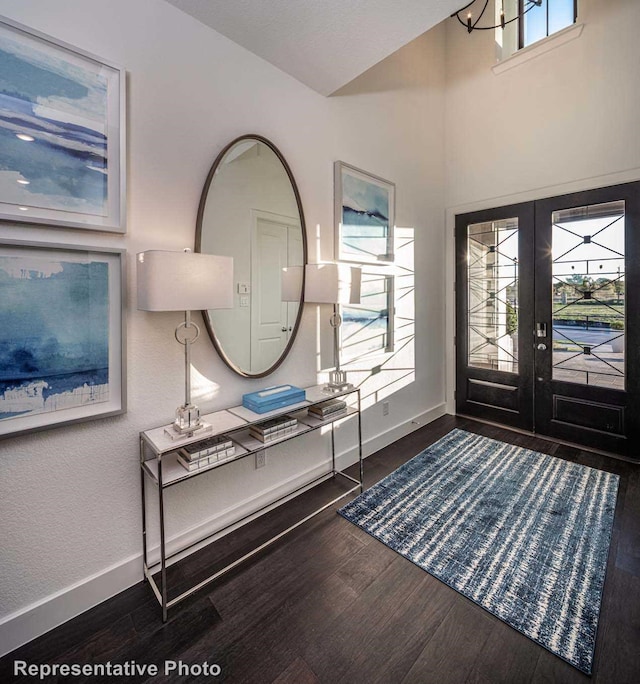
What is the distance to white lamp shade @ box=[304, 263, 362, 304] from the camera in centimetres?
215

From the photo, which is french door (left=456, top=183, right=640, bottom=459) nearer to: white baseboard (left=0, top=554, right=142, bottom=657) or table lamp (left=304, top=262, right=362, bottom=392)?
table lamp (left=304, top=262, right=362, bottom=392)

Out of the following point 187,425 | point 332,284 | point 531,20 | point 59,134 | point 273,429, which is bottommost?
point 273,429

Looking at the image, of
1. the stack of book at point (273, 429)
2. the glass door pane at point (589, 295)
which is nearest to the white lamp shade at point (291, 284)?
the stack of book at point (273, 429)

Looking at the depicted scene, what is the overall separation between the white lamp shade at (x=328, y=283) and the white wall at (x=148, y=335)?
1.02 ft

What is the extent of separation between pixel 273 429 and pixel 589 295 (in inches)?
119

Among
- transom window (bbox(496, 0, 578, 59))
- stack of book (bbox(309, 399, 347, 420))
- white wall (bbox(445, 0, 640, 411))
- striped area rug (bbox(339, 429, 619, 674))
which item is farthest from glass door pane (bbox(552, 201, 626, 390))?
stack of book (bbox(309, 399, 347, 420))

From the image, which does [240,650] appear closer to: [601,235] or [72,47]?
[72,47]

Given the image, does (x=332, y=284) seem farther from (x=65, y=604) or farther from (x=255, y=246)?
(x=65, y=604)

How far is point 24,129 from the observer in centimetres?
133

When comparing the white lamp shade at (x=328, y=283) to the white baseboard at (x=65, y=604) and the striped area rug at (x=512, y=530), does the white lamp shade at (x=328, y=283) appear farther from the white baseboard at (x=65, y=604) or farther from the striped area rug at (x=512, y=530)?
the white baseboard at (x=65, y=604)

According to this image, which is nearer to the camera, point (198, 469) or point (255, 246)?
point (198, 469)

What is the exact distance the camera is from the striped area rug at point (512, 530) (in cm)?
152

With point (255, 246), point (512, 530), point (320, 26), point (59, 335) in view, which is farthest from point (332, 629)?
point (320, 26)

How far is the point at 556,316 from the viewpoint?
3.24m
